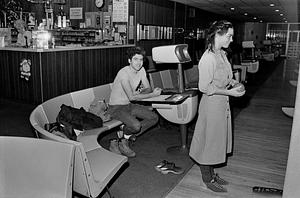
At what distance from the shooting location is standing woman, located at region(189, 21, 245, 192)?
8.64 ft

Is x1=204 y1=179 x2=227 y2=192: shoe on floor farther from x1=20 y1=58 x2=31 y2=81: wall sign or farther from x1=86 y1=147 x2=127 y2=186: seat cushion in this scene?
x1=20 y1=58 x2=31 y2=81: wall sign

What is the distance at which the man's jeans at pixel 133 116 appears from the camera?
3570mm

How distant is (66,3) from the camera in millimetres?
8750

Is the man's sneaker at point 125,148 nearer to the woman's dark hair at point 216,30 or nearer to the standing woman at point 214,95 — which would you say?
the standing woman at point 214,95

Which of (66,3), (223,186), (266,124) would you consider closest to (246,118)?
(266,124)

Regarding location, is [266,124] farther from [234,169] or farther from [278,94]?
[278,94]

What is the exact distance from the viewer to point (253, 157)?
377cm

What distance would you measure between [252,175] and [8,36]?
5674 mm

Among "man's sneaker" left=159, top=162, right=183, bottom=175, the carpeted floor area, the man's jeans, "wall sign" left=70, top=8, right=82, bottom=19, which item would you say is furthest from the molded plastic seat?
"wall sign" left=70, top=8, right=82, bottom=19

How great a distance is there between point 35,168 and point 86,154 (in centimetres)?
82

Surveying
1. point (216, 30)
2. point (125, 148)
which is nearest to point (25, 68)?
point (125, 148)

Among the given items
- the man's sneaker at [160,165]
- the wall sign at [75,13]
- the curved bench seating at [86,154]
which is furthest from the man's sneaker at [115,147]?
the wall sign at [75,13]

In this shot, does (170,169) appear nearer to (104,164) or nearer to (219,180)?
(219,180)

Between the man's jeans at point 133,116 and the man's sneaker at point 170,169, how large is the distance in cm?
51
